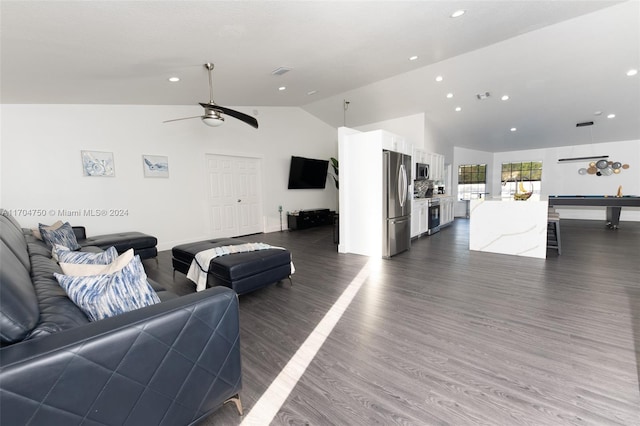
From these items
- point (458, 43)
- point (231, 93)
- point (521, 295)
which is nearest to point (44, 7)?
point (231, 93)

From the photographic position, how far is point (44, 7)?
2117mm

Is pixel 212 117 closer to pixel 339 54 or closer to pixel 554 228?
pixel 339 54

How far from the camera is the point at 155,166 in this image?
5477 millimetres

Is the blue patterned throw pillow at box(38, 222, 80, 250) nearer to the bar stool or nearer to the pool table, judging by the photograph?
the bar stool

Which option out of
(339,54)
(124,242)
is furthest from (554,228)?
(124,242)

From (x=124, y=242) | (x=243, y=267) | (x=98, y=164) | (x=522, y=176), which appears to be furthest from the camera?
(x=522, y=176)

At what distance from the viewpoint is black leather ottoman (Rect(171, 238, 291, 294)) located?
2930 millimetres

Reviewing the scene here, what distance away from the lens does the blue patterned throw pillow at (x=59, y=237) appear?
3.46 m

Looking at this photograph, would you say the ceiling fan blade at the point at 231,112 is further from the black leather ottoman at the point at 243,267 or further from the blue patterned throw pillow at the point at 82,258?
the blue patterned throw pillow at the point at 82,258

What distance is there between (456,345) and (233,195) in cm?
593

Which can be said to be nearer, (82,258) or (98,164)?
(82,258)

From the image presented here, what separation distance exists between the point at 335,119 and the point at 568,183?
27.5ft

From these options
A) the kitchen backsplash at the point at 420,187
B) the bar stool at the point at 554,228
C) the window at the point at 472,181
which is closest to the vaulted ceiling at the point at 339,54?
the kitchen backsplash at the point at 420,187

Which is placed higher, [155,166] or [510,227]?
[155,166]
